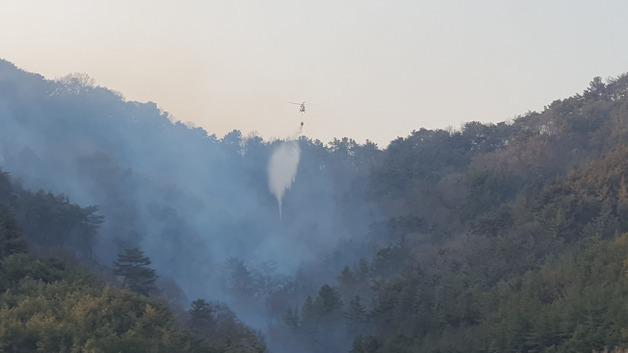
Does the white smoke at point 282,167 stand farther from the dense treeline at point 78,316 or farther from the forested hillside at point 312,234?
the dense treeline at point 78,316

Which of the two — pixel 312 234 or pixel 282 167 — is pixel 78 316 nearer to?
pixel 312 234

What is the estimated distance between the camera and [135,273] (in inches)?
1446

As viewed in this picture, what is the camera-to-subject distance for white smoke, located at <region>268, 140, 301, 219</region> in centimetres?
7000

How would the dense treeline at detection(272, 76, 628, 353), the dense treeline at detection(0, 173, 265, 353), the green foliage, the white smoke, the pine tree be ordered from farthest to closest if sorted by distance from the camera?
the white smoke
the pine tree
the dense treeline at detection(272, 76, 628, 353)
the green foliage
the dense treeline at detection(0, 173, 265, 353)

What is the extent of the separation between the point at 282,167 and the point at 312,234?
1245 cm

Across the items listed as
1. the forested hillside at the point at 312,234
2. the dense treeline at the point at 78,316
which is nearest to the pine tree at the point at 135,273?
the forested hillside at the point at 312,234

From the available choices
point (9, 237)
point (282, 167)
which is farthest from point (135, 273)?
point (282, 167)

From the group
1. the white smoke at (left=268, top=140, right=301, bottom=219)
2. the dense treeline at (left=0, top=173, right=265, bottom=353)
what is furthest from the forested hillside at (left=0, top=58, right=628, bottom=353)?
the white smoke at (left=268, top=140, right=301, bottom=219)

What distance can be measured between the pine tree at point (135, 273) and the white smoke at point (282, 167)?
29019mm

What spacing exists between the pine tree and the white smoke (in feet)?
95.2

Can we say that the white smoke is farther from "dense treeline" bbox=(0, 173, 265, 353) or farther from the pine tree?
"dense treeline" bbox=(0, 173, 265, 353)

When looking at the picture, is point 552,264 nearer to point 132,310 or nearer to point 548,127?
point 132,310

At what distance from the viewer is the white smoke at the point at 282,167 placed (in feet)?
230

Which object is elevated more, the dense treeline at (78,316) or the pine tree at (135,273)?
the pine tree at (135,273)
